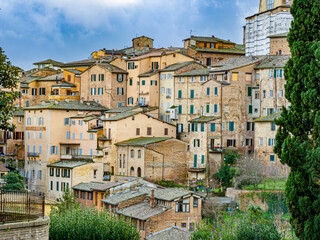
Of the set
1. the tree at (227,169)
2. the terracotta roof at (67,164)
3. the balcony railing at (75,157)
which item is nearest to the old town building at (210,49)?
the balcony railing at (75,157)

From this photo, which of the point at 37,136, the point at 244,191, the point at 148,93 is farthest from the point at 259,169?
the point at 37,136

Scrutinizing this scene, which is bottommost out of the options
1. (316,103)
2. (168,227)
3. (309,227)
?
(168,227)

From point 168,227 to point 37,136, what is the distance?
83.0ft

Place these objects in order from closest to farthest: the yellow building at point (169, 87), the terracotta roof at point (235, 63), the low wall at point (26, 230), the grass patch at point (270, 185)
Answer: the low wall at point (26, 230) → the grass patch at point (270, 185) → the terracotta roof at point (235, 63) → the yellow building at point (169, 87)

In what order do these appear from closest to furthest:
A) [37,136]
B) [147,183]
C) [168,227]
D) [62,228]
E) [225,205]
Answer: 1. [62,228]
2. [168,227]
3. [225,205]
4. [147,183]
5. [37,136]

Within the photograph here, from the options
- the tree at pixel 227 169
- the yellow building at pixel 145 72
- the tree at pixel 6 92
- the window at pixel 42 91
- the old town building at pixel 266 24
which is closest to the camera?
the tree at pixel 6 92

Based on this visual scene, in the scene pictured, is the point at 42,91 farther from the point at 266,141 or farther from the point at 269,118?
the point at 266,141

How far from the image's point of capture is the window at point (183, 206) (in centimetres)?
4556

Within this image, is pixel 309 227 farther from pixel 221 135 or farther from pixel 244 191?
pixel 221 135

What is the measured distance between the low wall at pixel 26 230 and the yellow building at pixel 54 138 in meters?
44.8

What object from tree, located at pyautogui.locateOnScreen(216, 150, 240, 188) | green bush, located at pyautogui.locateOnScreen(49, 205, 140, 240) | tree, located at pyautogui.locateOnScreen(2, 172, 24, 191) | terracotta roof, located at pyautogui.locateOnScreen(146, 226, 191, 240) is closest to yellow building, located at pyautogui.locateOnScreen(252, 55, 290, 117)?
tree, located at pyautogui.locateOnScreen(216, 150, 240, 188)

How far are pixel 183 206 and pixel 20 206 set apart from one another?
29532 mm

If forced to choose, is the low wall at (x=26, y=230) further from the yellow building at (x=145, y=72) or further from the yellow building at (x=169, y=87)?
the yellow building at (x=145, y=72)

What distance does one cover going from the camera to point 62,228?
84.1ft
